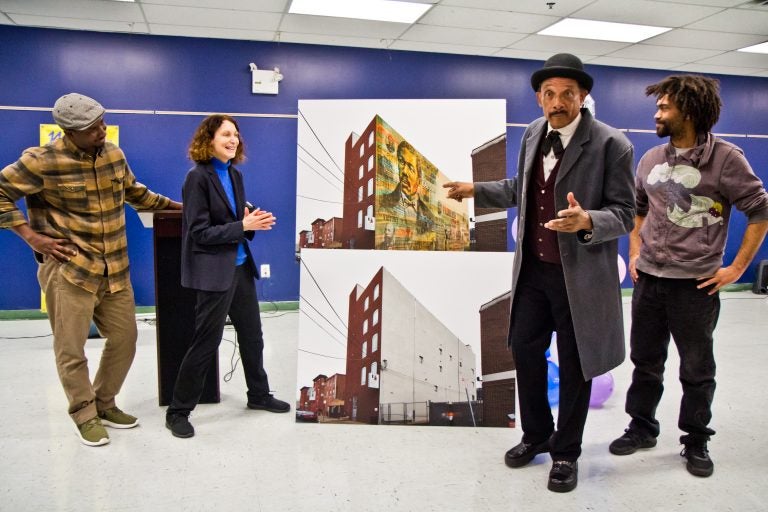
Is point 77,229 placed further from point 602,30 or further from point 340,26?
point 602,30

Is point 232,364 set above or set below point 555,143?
below

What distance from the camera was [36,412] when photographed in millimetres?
3074

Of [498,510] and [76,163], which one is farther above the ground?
[76,163]

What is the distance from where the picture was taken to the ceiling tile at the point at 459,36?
5375mm

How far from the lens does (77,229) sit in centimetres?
261

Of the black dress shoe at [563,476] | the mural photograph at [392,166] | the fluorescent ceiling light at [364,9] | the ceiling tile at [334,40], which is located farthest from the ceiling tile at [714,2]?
the black dress shoe at [563,476]

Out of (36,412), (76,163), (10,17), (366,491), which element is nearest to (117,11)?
(10,17)

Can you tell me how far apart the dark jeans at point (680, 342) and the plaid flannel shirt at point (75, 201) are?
2241 millimetres

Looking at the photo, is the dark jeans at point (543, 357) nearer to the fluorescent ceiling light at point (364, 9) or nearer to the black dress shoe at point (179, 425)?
the black dress shoe at point (179, 425)

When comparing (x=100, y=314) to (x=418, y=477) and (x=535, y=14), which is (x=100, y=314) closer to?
(x=418, y=477)

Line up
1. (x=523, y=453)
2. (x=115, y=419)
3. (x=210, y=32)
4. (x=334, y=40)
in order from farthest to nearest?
(x=334, y=40) → (x=210, y=32) → (x=115, y=419) → (x=523, y=453)

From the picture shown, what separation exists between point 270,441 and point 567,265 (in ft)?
4.96

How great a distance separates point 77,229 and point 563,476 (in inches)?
85.8

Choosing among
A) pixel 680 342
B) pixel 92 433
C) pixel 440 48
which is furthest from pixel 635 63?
pixel 92 433
